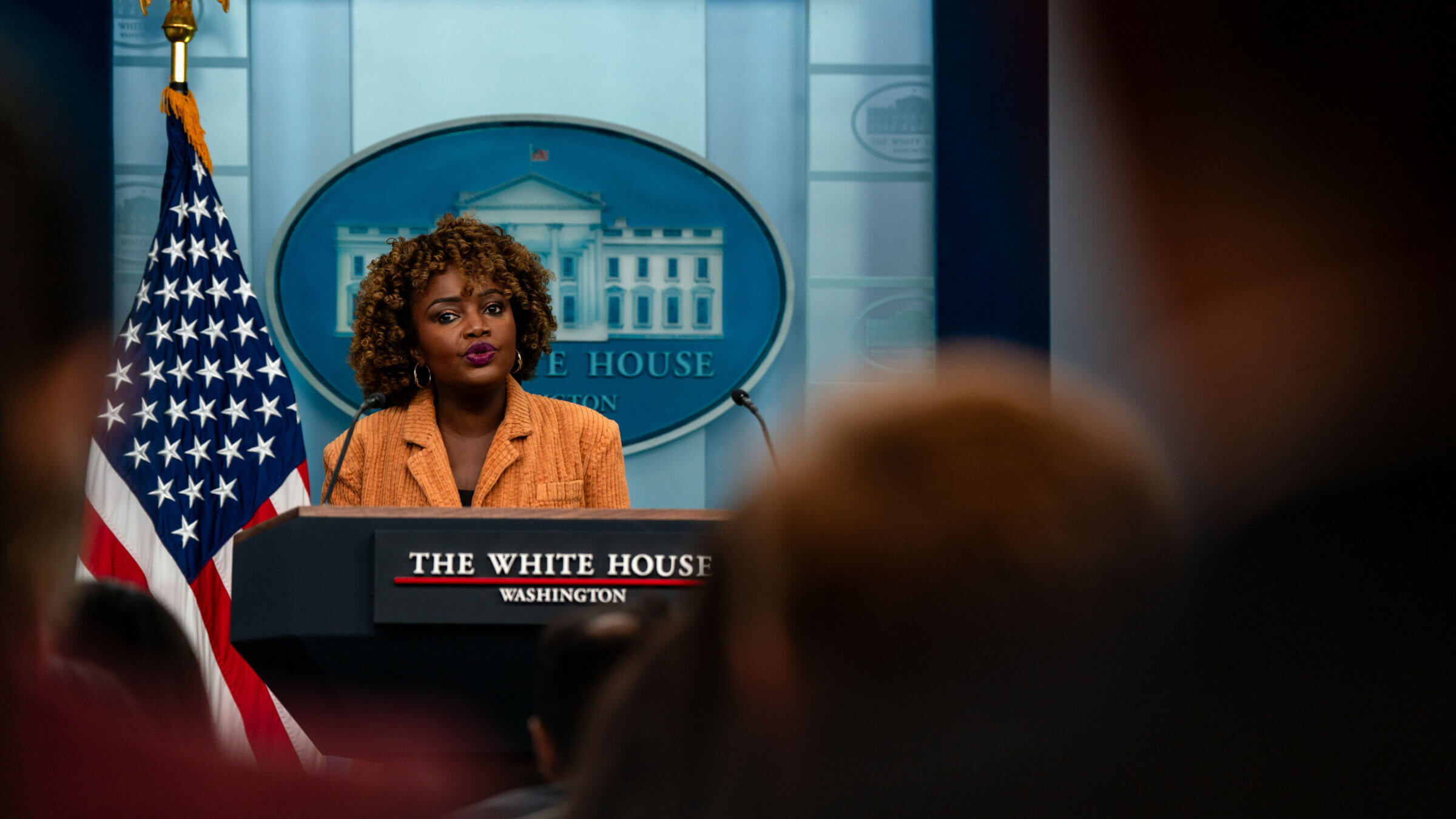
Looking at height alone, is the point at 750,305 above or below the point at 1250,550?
above

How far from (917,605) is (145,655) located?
345mm

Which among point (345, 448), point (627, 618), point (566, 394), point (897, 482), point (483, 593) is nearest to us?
point (897, 482)

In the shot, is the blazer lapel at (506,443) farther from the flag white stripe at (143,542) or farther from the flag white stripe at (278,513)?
the flag white stripe at (143,542)

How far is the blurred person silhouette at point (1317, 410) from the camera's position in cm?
45

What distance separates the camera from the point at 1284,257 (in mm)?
472

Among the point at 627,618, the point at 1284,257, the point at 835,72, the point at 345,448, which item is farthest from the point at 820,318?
the point at 1284,257

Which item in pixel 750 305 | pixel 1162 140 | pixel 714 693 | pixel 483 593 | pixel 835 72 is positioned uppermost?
pixel 835 72

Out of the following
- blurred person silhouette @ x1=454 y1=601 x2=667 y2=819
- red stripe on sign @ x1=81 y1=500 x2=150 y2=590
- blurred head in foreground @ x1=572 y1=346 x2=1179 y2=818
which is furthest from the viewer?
red stripe on sign @ x1=81 y1=500 x2=150 y2=590

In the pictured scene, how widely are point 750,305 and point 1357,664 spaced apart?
10.7ft

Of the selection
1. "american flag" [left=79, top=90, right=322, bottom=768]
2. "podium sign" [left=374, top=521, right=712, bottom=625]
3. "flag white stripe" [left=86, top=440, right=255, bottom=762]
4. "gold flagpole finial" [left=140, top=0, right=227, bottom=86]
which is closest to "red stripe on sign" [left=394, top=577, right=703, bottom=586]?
"podium sign" [left=374, top=521, right=712, bottom=625]

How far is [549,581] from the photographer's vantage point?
1.47 meters

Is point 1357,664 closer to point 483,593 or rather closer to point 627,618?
point 627,618

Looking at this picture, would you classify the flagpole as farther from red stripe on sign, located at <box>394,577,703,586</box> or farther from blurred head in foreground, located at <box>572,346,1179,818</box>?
blurred head in foreground, located at <box>572,346,1179,818</box>

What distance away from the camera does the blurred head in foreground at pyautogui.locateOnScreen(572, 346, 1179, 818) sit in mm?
433
